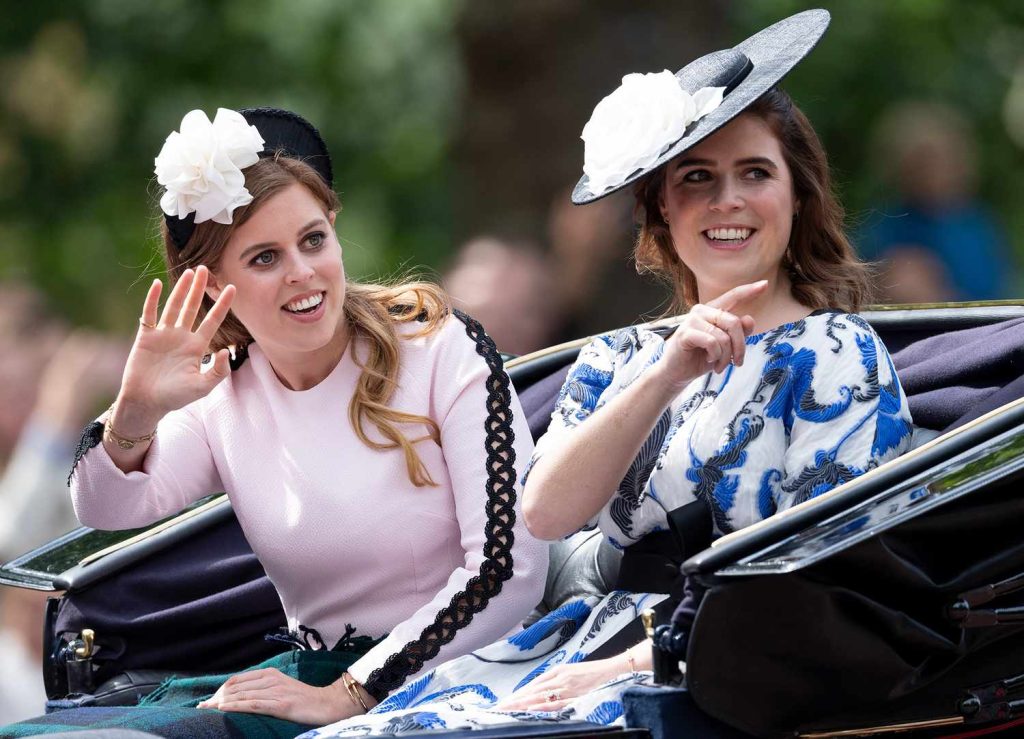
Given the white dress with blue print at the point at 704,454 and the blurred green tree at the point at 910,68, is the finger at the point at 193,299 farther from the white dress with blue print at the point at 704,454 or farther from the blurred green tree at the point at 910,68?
the blurred green tree at the point at 910,68

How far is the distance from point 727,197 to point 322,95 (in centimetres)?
757

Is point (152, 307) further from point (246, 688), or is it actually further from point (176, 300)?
point (246, 688)

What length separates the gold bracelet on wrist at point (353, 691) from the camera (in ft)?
8.79

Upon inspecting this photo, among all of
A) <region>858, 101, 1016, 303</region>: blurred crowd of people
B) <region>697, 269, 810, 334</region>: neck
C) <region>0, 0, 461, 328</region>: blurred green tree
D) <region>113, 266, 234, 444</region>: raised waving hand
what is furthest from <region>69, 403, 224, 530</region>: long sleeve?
<region>0, 0, 461, 328</region>: blurred green tree

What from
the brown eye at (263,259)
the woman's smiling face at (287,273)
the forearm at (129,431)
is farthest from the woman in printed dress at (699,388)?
the forearm at (129,431)

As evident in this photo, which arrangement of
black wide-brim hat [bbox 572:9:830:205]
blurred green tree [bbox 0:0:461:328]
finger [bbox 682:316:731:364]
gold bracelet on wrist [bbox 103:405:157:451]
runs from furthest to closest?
blurred green tree [bbox 0:0:461:328]
gold bracelet on wrist [bbox 103:405:157:451]
black wide-brim hat [bbox 572:9:830:205]
finger [bbox 682:316:731:364]

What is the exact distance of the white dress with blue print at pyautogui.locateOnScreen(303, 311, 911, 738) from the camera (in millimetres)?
2340

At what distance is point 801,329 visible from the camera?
2.50 metres

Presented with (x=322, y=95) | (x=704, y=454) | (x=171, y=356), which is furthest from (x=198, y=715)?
(x=322, y=95)

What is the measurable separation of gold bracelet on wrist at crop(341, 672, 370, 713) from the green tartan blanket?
8cm

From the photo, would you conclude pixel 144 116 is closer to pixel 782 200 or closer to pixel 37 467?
pixel 37 467

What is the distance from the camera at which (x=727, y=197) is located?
8.34ft

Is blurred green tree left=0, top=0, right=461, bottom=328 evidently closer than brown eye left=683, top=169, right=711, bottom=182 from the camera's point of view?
No

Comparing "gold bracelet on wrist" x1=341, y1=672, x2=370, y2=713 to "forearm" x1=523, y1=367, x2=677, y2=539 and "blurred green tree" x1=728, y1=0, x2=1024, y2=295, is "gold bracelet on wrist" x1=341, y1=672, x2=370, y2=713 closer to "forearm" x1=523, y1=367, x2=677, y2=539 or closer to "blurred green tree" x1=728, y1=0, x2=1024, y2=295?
"forearm" x1=523, y1=367, x2=677, y2=539
